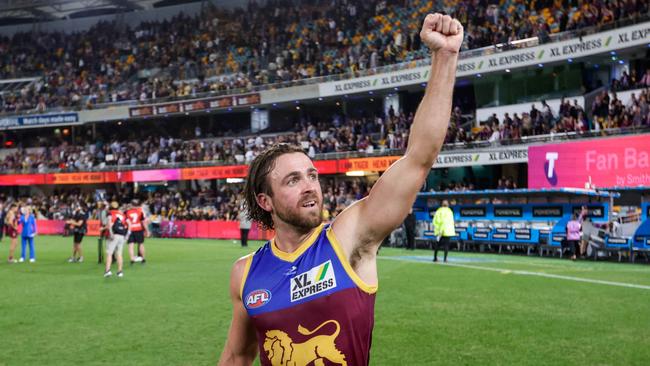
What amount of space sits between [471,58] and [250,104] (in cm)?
1682

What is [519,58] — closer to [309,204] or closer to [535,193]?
[535,193]

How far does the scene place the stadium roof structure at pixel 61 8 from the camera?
197 ft

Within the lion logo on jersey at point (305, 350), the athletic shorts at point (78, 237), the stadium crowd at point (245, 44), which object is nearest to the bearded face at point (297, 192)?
the lion logo on jersey at point (305, 350)

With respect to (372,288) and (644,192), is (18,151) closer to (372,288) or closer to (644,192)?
(644,192)

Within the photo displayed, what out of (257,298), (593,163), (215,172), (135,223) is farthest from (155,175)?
(257,298)

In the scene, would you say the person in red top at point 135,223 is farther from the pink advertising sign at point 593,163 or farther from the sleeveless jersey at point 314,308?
the sleeveless jersey at point 314,308

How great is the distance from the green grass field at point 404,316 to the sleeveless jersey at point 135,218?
218 cm

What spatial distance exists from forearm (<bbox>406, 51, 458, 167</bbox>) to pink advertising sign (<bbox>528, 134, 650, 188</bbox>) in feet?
68.7

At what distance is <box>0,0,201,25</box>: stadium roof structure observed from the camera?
60.1 meters

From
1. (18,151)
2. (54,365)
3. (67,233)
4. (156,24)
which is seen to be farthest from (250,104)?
(54,365)

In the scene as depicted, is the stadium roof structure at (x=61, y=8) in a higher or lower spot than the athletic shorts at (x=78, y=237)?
higher

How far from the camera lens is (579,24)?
102 ft

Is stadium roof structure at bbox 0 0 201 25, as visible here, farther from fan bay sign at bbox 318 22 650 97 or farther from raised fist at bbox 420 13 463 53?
raised fist at bbox 420 13 463 53

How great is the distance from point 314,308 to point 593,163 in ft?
73.9
